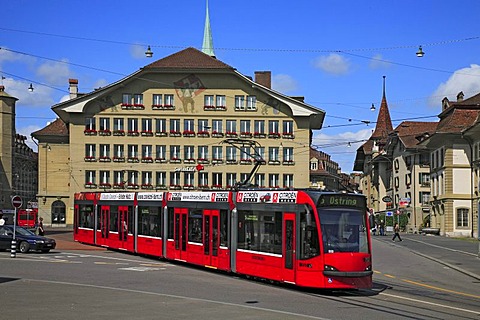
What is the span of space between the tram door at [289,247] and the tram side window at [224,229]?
3.96 metres

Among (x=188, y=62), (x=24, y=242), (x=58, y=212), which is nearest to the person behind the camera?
(x=24, y=242)

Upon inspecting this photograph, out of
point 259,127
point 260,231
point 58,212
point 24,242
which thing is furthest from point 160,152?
point 260,231

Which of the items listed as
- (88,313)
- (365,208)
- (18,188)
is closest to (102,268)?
(365,208)

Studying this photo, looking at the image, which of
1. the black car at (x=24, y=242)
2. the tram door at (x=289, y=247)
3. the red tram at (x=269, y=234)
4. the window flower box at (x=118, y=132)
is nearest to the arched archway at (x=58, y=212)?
the window flower box at (x=118, y=132)

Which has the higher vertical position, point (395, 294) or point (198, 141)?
point (198, 141)

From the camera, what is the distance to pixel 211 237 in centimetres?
2594

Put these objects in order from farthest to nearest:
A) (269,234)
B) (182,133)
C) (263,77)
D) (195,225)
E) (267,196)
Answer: (263,77) → (182,133) → (195,225) → (267,196) → (269,234)

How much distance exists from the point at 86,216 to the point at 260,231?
21.4 metres

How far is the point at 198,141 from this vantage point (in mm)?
78812

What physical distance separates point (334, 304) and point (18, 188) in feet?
436

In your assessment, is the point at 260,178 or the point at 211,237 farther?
the point at 260,178

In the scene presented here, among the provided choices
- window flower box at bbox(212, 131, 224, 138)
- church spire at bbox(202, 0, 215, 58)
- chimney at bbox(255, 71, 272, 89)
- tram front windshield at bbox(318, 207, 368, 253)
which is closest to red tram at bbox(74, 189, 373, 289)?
tram front windshield at bbox(318, 207, 368, 253)

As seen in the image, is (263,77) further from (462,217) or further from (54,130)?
(462,217)

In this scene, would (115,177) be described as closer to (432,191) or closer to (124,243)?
(432,191)
